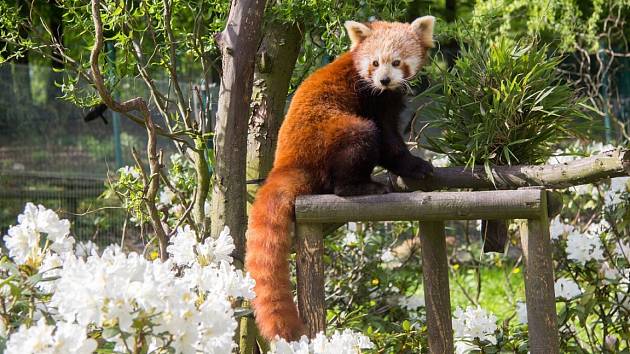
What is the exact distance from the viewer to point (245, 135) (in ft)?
10.9

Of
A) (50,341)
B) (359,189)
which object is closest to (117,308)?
(50,341)

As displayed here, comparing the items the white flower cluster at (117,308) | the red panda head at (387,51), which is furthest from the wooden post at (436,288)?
the white flower cluster at (117,308)

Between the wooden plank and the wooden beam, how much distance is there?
25 centimetres

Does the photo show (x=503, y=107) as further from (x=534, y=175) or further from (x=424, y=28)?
(x=424, y=28)

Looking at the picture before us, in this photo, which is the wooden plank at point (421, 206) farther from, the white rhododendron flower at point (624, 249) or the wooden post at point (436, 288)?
the white rhododendron flower at point (624, 249)

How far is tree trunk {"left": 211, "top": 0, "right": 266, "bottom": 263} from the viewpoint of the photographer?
3264 mm

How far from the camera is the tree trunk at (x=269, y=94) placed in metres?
3.72


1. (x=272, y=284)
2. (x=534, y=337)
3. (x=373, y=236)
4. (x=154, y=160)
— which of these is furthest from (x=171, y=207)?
(x=534, y=337)

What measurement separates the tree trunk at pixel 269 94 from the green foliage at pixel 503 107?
0.78 meters

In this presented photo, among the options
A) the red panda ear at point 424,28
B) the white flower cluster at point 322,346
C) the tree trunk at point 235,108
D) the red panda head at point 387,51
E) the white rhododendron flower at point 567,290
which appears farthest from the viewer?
the white rhododendron flower at point 567,290

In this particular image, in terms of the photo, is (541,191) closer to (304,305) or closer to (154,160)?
(304,305)

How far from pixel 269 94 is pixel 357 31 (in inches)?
21.2

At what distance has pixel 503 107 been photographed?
3059mm

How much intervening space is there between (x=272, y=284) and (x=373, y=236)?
2192 millimetres
